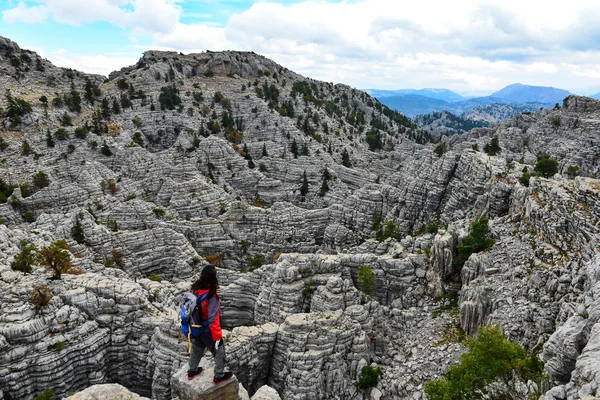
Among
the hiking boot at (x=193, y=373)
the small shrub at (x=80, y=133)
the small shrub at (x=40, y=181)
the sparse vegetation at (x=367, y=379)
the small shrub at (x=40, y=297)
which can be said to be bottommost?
the sparse vegetation at (x=367, y=379)

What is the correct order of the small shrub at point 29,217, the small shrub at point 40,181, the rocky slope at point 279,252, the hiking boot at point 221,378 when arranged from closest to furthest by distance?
the hiking boot at point 221,378 < the rocky slope at point 279,252 < the small shrub at point 29,217 < the small shrub at point 40,181

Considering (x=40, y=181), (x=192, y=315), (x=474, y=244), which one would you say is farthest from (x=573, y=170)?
(x=40, y=181)

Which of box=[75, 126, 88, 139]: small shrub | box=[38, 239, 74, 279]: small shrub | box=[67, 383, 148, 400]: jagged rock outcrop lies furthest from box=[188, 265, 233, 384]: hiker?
box=[75, 126, 88, 139]: small shrub

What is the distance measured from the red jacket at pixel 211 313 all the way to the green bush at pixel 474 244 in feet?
74.5

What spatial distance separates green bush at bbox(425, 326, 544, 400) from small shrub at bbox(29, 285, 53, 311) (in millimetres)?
24466

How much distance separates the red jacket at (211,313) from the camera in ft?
40.7

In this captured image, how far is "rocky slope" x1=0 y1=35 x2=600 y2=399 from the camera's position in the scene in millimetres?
23062

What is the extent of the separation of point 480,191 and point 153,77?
351 ft

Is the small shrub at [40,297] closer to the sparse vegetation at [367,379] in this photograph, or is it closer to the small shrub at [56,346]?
the small shrub at [56,346]

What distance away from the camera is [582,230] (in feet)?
69.0

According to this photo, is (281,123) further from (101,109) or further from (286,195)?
(101,109)

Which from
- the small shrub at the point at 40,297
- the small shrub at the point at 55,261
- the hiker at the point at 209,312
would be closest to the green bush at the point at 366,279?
the hiker at the point at 209,312

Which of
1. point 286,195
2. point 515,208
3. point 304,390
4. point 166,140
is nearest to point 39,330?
point 304,390

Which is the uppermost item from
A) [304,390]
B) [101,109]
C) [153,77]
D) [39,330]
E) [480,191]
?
[153,77]
